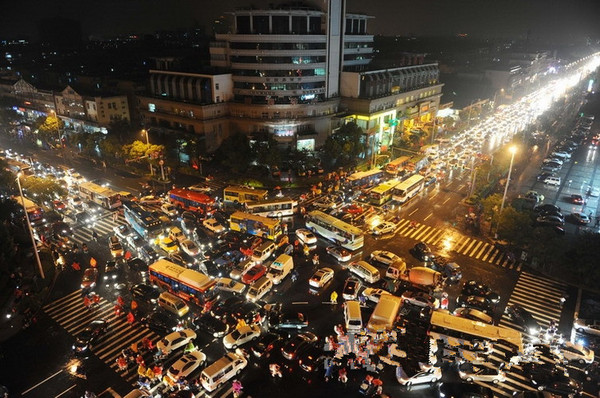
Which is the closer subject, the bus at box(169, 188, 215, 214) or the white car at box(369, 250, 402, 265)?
the white car at box(369, 250, 402, 265)

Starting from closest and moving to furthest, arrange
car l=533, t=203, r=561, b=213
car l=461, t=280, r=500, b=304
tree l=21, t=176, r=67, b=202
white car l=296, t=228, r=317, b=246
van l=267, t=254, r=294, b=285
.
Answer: car l=461, t=280, r=500, b=304, van l=267, t=254, r=294, b=285, white car l=296, t=228, r=317, b=246, tree l=21, t=176, r=67, b=202, car l=533, t=203, r=561, b=213

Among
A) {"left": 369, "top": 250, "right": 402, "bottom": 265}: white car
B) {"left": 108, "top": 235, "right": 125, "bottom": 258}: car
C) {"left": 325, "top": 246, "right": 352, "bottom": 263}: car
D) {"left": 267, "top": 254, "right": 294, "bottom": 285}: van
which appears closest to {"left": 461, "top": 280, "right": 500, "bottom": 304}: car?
{"left": 369, "top": 250, "right": 402, "bottom": 265}: white car

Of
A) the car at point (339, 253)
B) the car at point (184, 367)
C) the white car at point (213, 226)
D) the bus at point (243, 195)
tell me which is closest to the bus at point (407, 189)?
the car at point (339, 253)

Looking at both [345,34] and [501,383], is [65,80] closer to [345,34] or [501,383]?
[345,34]

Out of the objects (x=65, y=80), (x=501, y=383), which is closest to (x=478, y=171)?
(x=501, y=383)

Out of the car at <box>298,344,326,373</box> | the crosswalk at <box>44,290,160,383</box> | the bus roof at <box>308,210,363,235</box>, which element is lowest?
the crosswalk at <box>44,290,160,383</box>

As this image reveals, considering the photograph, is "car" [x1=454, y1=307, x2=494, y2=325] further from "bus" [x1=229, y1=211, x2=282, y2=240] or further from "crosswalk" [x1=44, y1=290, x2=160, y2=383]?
"crosswalk" [x1=44, y1=290, x2=160, y2=383]

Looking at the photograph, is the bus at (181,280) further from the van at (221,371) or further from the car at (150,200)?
the car at (150,200)
